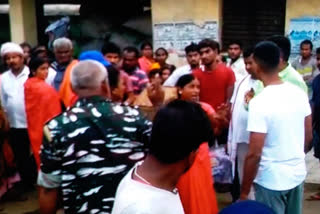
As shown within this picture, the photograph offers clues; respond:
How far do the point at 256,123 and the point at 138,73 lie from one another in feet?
11.6

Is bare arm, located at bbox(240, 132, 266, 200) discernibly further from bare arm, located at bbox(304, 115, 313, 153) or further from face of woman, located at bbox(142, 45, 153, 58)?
face of woman, located at bbox(142, 45, 153, 58)

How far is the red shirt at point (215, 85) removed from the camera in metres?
6.23

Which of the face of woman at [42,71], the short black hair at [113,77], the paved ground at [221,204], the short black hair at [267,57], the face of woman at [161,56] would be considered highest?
the short black hair at [267,57]

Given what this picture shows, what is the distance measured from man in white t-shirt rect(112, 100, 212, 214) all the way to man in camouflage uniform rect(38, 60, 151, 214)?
30.5 inches

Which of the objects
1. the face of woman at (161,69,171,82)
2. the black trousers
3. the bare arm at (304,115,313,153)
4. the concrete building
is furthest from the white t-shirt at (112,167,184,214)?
the concrete building

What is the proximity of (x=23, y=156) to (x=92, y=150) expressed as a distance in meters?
3.79

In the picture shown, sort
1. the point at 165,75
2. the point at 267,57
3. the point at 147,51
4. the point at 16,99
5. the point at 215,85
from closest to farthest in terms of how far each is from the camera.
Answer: the point at 267,57 → the point at 215,85 → the point at 16,99 → the point at 165,75 → the point at 147,51

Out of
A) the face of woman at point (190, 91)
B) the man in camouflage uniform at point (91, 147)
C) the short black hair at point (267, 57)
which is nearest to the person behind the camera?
the man in camouflage uniform at point (91, 147)

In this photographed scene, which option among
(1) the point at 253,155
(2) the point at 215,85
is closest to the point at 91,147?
(1) the point at 253,155

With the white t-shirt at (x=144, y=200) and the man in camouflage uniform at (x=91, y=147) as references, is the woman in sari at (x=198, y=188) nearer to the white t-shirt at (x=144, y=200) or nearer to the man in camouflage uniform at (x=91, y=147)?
the man in camouflage uniform at (x=91, y=147)

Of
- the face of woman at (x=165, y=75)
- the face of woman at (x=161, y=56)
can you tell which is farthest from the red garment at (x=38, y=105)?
the face of woman at (x=161, y=56)

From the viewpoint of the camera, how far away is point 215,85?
623 centimetres

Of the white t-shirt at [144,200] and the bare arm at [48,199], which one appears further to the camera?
the bare arm at [48,199]

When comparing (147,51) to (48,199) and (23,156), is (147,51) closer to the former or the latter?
(23,156)
